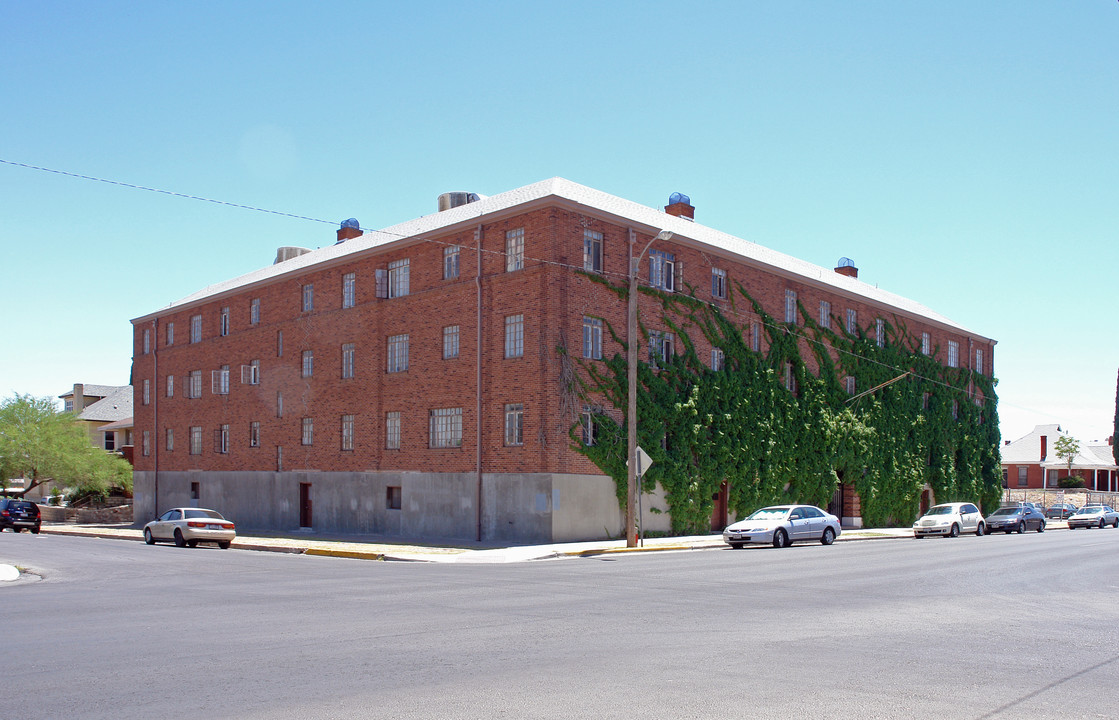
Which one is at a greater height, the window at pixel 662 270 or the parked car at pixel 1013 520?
the window at pixel 662 270

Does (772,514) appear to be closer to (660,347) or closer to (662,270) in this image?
(660,347)

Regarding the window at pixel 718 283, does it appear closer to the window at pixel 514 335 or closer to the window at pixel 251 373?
the window at pixel 514 335

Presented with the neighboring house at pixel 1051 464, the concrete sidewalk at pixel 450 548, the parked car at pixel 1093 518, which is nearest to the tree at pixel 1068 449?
the neighboring house at pixel 1051 464

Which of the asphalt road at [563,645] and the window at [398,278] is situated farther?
the window at [398,278]

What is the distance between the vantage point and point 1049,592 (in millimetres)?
16562

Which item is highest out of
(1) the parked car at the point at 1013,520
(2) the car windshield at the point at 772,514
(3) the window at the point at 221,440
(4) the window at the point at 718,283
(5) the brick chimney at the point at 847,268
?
(5) the brick chimney at the point at 847,268

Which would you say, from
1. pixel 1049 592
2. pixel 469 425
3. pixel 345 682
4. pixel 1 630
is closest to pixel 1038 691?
pixel 345 682

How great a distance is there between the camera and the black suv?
4475 centimetres

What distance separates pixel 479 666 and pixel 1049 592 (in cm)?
1196

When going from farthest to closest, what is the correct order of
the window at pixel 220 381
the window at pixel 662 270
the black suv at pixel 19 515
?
the window at pixel 220 381 → the black suv at pixel 19 515 → the window at pixel 662 270

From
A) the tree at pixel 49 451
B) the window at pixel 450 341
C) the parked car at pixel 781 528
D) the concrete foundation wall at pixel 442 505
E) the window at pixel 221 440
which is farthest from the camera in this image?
the tree at pixel 49 451

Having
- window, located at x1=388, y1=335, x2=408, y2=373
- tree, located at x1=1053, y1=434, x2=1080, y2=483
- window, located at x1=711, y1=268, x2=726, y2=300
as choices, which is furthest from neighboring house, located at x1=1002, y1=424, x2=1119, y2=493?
window, located at x1=388, y1=335, x2=408, y2=373

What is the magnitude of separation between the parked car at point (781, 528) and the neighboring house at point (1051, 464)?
241 ft

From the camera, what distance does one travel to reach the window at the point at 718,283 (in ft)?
128
